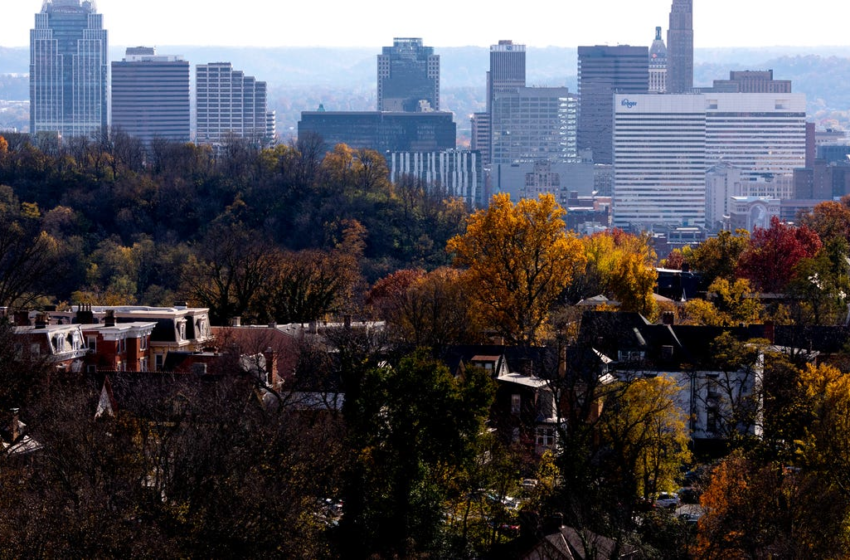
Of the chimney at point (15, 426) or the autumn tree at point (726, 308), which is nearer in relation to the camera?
the chimney at point (15, 426)

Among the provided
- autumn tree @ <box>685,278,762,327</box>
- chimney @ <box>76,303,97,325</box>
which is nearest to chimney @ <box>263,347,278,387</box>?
chimney @ <box>76,303,97,325</box>

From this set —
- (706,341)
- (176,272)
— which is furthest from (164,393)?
(176,272)

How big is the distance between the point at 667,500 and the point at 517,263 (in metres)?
18.5

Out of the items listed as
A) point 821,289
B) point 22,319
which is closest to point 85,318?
point 22,319

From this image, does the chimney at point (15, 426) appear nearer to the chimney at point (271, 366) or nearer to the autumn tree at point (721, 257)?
the chimney at point (271, 366)

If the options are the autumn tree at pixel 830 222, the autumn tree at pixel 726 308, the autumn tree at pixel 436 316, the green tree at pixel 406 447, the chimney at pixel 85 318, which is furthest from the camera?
the autumn tree at pixel 830 222

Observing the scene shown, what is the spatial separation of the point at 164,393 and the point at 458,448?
29.8 ft

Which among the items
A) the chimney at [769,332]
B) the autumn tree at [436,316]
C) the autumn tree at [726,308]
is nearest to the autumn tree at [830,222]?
the autumn tree at [726,308]

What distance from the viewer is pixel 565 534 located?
111 feet

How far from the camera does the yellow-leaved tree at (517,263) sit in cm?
5925

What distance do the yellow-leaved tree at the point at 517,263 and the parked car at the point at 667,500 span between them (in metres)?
16.6

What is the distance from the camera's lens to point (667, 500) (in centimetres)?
4262

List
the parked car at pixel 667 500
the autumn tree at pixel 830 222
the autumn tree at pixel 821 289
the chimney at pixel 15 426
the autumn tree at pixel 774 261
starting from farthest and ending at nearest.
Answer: the autumn tree at pixel 830 222, the autumn tree at pixel 774 261, the autumn tree at pixel 821 289, the parked car at pixel 667 500, the chimney at pixel 15 426

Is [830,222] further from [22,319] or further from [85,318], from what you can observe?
[22,319]
